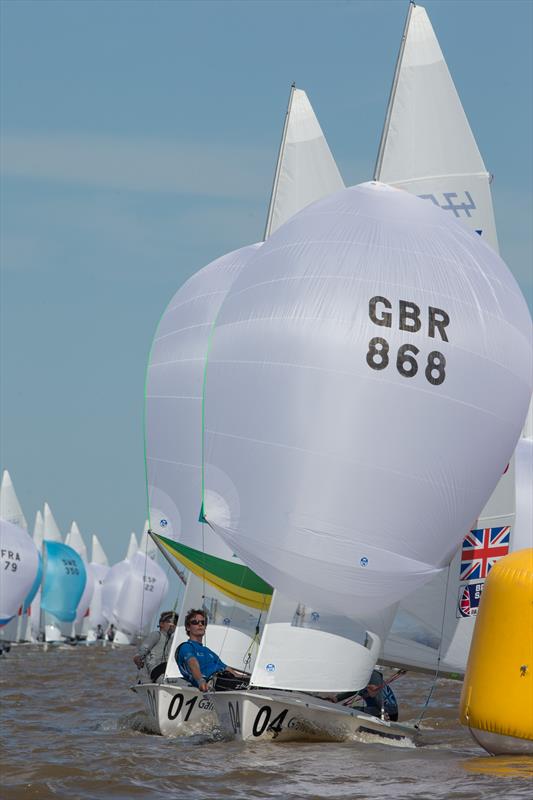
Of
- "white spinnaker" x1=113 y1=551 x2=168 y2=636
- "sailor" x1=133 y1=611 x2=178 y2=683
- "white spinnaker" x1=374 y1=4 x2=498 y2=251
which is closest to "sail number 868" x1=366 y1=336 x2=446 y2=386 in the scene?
"white spinnaker" x1=374 y1=4 x2=498 y2=251

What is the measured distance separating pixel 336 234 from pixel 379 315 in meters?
0.98

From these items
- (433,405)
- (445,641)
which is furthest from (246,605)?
(433,405)

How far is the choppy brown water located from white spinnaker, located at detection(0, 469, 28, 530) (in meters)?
37.3

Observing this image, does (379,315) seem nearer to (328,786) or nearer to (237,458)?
(237,458)

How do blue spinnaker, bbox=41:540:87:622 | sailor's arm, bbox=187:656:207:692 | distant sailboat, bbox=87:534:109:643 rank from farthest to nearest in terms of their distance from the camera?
distant sailboat, bbox=87:534:109:643 → blue spinnaker, bbox=41:540:87:622 → sailor's arm, bbox=187:656:207:692

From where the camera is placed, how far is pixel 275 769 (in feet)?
36.4

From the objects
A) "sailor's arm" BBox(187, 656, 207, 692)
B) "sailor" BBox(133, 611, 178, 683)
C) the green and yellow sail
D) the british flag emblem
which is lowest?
"sailor's arm" BBox(187, 656, 207, 692)

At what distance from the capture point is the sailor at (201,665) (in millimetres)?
13758

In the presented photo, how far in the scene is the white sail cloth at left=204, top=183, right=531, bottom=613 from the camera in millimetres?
12500

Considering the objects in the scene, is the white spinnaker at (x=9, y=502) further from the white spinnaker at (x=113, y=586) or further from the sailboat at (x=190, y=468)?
the sailboat at (x=190, y=468)

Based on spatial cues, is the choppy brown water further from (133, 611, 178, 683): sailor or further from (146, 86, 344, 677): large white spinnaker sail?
(146, 86, 344, 677): large white spinnaker sail

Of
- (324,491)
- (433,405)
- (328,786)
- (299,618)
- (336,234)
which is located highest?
(336,234)

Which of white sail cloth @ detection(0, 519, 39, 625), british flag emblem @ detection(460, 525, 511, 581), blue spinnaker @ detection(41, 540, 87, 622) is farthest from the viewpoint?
blue spinnaker @ detection(41, 540, 87, 622)

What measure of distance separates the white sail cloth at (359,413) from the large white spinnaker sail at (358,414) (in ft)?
0.04
